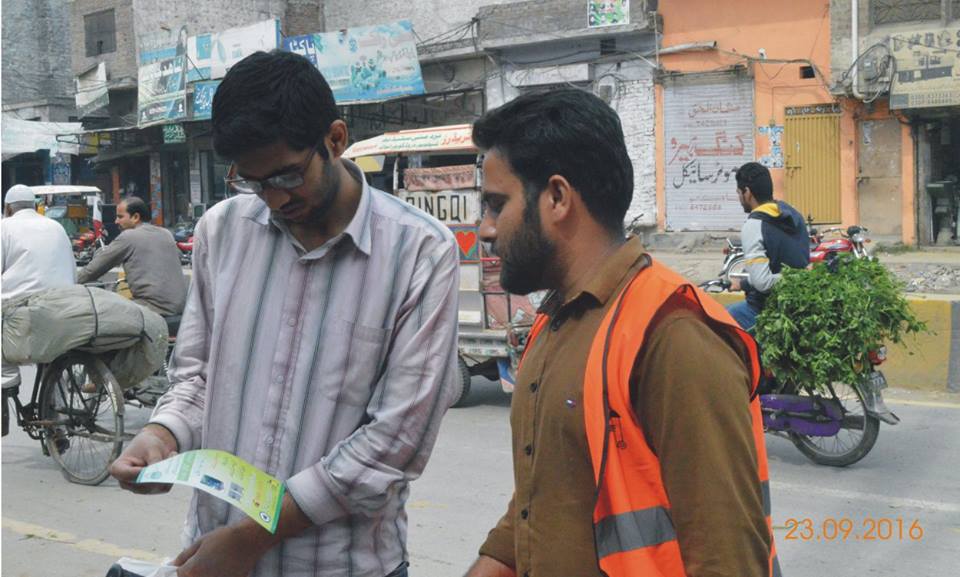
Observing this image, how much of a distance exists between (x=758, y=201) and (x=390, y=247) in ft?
15.1

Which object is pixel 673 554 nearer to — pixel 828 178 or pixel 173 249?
pixel 173 249

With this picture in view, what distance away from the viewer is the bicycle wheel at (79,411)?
6094 mm

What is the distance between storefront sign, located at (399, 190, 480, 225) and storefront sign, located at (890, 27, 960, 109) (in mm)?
10666

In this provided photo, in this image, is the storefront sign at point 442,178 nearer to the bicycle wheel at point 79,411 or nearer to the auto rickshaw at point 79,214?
the bicycle wheel at point 79,411

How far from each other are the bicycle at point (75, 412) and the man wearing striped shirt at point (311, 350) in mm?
4167

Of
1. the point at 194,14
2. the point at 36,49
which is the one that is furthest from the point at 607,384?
the point at 36,49

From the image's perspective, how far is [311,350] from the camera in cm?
207

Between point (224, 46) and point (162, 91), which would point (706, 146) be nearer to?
point (224, 46)

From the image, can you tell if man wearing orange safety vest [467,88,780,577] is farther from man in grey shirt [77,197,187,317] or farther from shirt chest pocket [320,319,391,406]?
man in grey shirt [77,197,187,317]

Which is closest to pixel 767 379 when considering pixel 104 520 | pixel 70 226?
pixel 104 520

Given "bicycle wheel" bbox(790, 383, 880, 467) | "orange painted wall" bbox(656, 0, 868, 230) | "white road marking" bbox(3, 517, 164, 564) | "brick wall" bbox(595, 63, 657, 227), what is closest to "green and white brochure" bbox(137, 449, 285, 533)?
"white road marking" bbox(3, 517, 164, 564)

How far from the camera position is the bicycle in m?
6.11

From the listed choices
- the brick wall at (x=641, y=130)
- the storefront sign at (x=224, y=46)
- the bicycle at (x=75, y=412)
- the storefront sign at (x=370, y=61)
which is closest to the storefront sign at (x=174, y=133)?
the storefront sign at (x=224, y=46)

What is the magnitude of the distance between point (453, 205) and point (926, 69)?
11.1m
